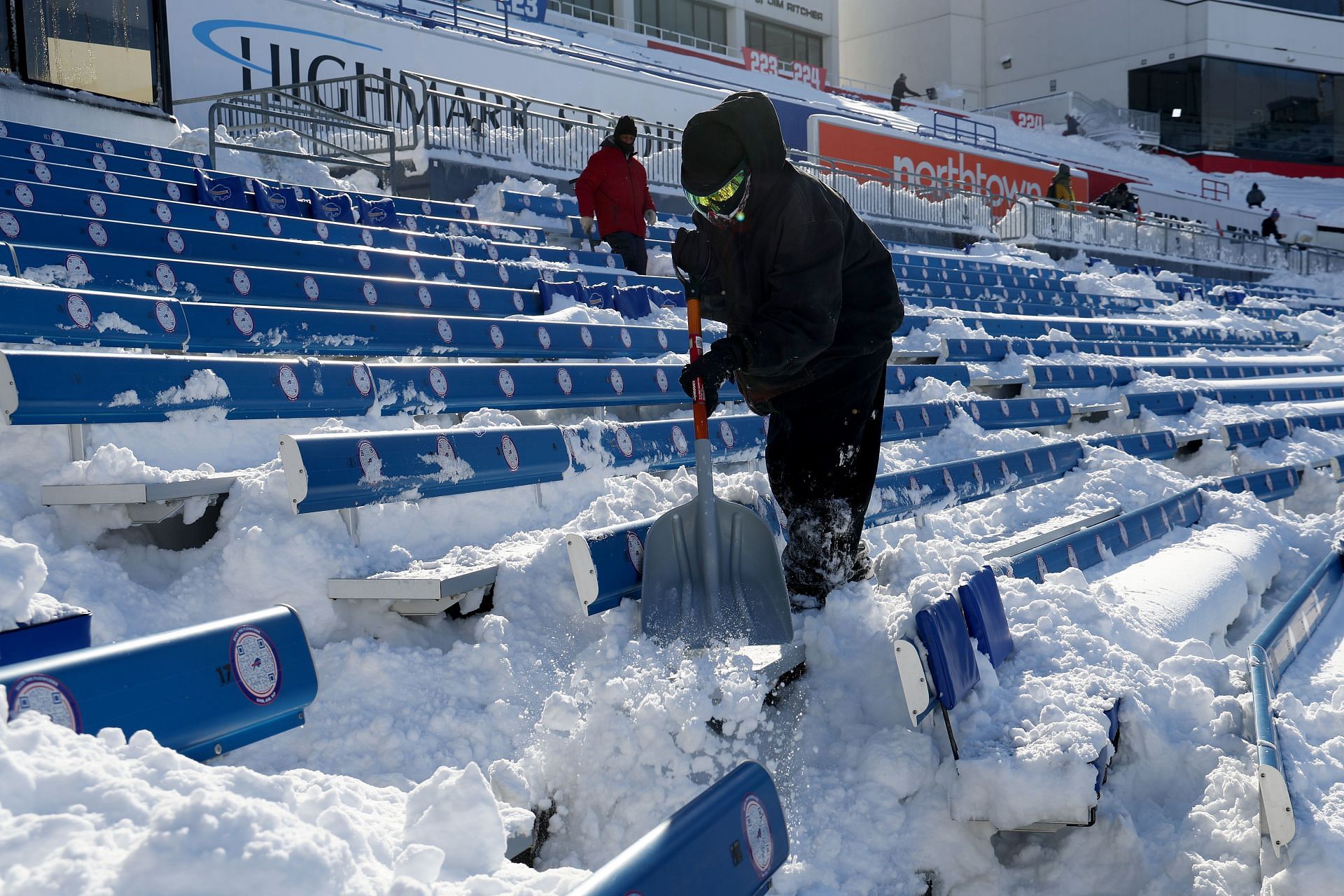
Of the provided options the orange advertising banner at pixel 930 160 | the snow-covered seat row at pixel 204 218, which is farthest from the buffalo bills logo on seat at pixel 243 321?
the orange advertising banner at pixel 930 160

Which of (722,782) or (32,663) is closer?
(32,663)

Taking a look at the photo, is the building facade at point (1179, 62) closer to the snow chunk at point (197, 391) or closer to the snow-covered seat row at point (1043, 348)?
the snow-covered seat row at point (1043, 348)

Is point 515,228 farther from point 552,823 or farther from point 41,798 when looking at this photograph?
point 41,798

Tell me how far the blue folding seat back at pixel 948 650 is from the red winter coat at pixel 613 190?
599 cm

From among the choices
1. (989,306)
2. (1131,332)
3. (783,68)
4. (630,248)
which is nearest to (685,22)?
(783,68)

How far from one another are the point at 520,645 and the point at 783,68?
32.7 meters

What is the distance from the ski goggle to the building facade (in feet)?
126

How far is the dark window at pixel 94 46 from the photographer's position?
8.67 meters

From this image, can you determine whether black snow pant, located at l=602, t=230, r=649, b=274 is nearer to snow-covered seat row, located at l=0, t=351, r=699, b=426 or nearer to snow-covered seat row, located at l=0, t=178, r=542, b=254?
snow-covered seat row, located at l=0, t=178, r=542, b=254

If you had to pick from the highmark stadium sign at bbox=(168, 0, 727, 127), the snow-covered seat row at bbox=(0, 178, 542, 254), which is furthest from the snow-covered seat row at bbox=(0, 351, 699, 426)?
the highmark stadium sign at bbox=(168, 0, 727, 127)

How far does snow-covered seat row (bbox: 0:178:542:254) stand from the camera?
588 cm

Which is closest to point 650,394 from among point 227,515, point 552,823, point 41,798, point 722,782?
point 227,515

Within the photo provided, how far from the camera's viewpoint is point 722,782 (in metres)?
1.68

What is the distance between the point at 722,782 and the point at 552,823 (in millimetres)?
799
